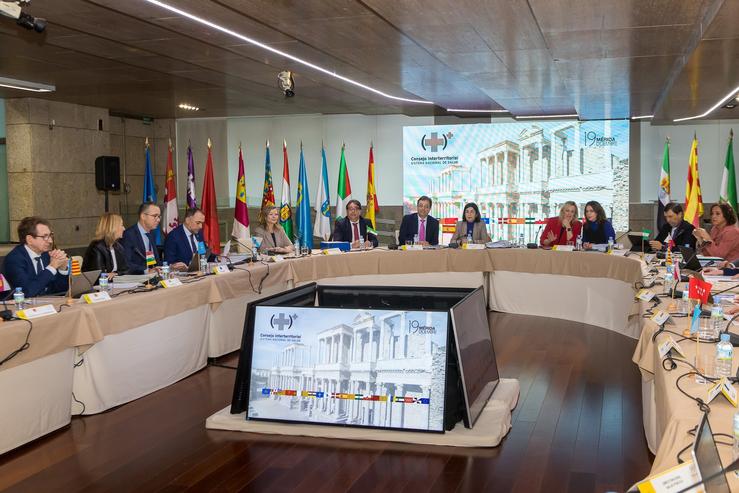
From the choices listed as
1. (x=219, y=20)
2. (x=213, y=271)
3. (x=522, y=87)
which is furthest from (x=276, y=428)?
(x=522, y=87)

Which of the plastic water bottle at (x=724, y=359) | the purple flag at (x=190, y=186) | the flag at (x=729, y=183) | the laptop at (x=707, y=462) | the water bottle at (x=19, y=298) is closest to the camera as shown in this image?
the laptop at (x=707, y=462)

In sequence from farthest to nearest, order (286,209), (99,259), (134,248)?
(286,209), (134,248), (99,259)

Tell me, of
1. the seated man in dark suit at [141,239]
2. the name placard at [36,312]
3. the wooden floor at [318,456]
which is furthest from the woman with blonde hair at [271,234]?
the name placard at [36,312]

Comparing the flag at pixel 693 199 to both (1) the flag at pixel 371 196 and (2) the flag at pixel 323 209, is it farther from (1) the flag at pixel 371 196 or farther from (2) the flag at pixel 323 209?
(2) the flag at pixel 323 209

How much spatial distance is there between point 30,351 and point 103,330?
605mm

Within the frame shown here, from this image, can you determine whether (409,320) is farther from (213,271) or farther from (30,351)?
(213,271)

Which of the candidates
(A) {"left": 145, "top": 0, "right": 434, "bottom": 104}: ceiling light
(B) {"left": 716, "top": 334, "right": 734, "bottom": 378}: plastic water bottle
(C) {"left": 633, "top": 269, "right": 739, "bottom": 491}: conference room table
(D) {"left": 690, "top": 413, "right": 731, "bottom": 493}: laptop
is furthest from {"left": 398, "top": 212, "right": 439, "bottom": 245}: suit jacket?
(D) {"left": 690, "top": 413, "right": 731, "bottom": 493}: laptop

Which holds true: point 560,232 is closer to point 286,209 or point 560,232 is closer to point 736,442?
point 286,209

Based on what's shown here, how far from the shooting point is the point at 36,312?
4.18 meters

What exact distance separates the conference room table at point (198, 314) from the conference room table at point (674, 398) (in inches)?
49.8

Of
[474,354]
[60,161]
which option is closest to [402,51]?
[474,354]

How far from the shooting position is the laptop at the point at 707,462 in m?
1.64

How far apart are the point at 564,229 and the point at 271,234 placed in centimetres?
335

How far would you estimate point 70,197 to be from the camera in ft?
37.2
